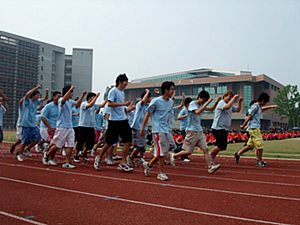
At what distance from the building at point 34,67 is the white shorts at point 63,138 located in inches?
2520

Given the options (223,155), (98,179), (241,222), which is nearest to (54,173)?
(98,179)

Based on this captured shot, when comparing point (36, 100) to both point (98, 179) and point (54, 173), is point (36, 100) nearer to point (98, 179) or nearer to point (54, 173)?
point (54, 173)

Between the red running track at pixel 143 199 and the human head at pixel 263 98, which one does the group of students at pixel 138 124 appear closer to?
the human head at pixel 263 98

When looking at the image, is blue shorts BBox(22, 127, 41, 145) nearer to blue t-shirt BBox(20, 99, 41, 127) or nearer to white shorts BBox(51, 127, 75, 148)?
blue t-shirt BBox(20, 99, 41, 127)

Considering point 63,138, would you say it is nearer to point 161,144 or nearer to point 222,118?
point 161,144

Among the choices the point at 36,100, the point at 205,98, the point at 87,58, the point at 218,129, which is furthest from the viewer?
the point at 87,58

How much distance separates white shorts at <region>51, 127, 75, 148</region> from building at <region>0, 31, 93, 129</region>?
2520 inches

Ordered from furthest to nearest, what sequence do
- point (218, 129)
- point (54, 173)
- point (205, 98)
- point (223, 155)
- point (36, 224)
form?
point (223, 155)
point (218, 129)
point (205, 98)
point (54, 173)
point (36, 224)

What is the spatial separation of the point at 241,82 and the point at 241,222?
7470 centimetres

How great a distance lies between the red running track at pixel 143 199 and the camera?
3.56 m

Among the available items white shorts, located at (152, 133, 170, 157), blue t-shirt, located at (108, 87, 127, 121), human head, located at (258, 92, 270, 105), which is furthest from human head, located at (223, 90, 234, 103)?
blue t-shirt, located at (108, 87, 127, 121)

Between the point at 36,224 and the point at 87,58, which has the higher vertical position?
the point at 87,58

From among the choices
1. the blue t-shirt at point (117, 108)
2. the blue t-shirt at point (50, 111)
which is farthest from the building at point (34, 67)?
the blue t-shirt at point (117, 108)

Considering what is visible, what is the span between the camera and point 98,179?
237 inches
